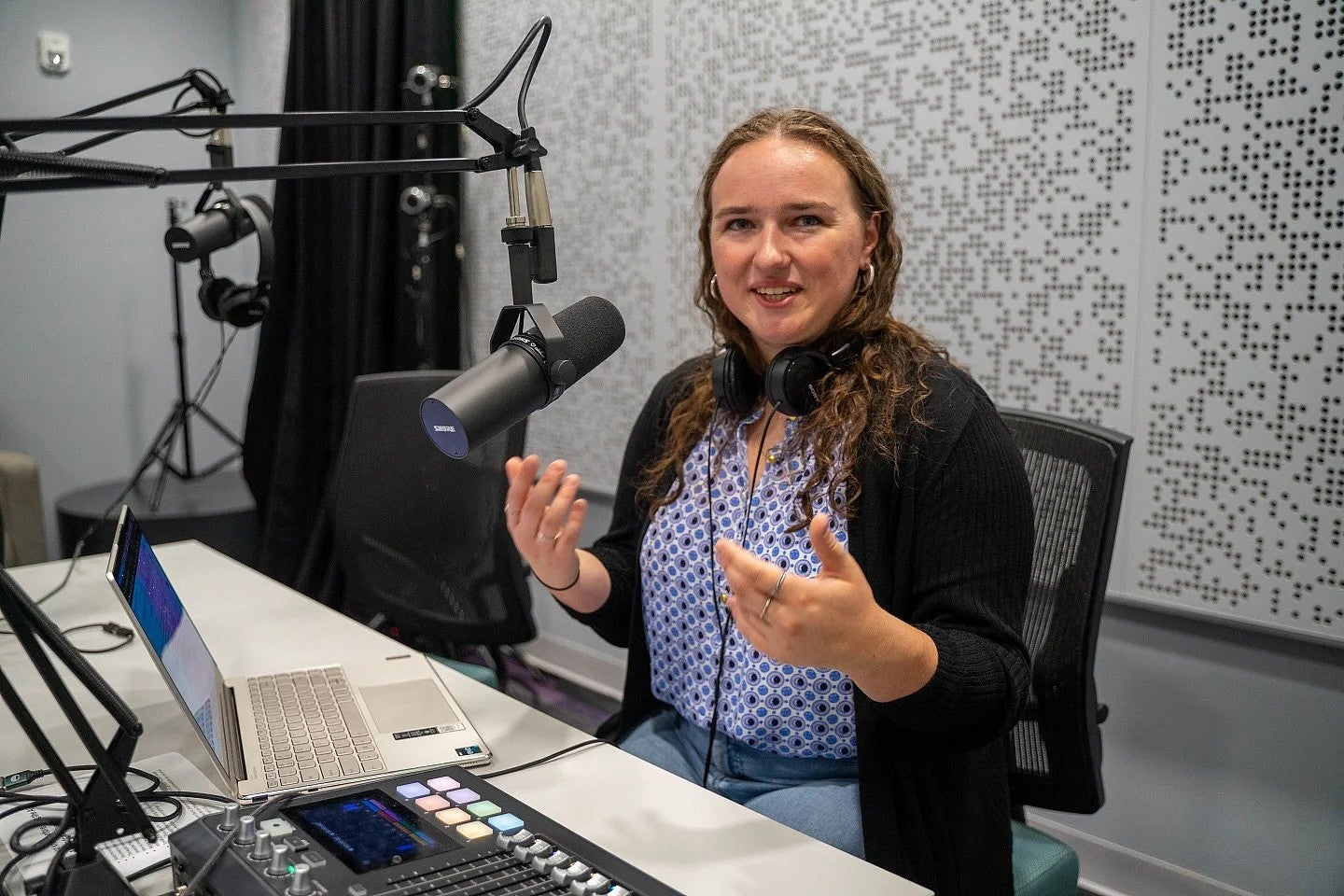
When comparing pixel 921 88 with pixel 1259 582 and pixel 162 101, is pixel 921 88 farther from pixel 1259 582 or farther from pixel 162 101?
pixel 162 101

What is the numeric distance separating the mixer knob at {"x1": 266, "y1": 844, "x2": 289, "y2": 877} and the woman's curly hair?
2.31ft

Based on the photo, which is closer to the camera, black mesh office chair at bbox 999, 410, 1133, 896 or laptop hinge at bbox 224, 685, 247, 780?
laptop hinge at bbox 224, 685, 247, 780

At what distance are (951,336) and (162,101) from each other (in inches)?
124

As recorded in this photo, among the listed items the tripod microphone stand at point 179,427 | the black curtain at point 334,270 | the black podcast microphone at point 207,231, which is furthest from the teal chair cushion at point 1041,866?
the tripod microphone stand at point 179,427

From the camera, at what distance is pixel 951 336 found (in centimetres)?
236

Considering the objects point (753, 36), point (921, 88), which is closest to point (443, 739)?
point (921, 88)

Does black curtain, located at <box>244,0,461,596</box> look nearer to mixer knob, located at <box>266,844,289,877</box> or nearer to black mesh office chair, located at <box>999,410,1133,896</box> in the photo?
black mesh office chair, located at <box>999,410,1133,896</box>

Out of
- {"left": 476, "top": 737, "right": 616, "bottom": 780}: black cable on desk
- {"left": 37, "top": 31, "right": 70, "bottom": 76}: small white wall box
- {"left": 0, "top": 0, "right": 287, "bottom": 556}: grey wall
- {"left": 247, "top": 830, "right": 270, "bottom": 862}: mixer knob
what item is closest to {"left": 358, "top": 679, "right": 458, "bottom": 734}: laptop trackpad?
{"left": 476, "top": 737, "right": 616, "bottom": 780}: black cable on desk

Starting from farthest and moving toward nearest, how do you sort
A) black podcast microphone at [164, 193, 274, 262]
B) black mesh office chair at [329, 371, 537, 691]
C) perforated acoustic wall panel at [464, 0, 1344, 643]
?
black mesh office chair at [329, 371, 537, 691] → perforated acoustic wall panel at [464, 0, 1344, 643] → black podcast microphone at [164, 193, 274, 262]

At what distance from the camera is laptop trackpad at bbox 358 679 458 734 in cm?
131

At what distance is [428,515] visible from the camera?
2.40 m

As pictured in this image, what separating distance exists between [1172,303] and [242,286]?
1.55 meters

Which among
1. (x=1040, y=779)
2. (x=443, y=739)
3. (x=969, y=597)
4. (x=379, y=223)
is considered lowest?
(x=1040, y=779)

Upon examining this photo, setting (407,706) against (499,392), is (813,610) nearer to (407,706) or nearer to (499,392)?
(499,392)
